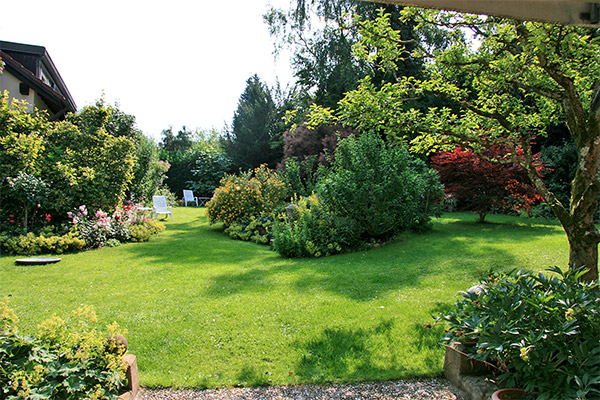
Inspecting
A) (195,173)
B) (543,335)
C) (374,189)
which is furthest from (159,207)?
(543,335)

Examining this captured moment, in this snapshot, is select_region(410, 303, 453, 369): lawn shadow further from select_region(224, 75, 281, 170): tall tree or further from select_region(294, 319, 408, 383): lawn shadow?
select_region(224, 75, 281, 170): tall tree

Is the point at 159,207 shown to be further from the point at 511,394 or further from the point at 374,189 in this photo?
the point at 511,394

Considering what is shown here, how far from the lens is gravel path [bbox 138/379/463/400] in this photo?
8.66 feet

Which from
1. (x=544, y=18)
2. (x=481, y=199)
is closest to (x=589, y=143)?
(x=544, y=18)

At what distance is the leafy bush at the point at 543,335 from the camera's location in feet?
7.04

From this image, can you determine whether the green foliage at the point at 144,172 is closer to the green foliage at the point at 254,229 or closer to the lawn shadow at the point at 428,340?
the green foliage at the point at 254,229

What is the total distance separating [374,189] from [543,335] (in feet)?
19.7

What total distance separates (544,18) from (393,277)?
3.94 meters

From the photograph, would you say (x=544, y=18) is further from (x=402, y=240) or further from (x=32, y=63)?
(x=32, y=63)

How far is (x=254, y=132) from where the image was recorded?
24.9 meters

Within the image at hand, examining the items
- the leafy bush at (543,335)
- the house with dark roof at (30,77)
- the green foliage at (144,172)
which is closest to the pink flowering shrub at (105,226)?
the green foliage at (144,172)

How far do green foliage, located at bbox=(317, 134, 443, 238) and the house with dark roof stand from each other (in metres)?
11.2

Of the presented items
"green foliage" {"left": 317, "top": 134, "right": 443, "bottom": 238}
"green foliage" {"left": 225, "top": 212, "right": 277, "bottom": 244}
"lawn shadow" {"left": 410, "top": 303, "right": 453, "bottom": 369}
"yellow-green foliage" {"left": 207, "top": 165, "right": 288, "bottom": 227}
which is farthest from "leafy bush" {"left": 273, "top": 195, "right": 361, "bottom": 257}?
"lawn shadow" {"left": 410, "top": 303, "right": 453, "bottom": 369}

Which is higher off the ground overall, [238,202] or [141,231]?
[238,202]
